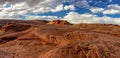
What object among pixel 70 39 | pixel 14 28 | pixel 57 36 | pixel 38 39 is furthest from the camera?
pixel 14 28

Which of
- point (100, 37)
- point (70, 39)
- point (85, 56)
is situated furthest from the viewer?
point (70, 39)

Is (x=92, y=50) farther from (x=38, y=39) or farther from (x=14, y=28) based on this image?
(x=14, y=28)

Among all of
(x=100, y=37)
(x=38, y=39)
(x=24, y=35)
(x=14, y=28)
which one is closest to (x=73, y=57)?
(x=100, y=37)

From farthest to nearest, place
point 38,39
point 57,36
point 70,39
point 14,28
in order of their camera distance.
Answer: point 14,28
point 38,39
point 57,36
point 70,39

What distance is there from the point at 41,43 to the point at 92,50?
818 centimetres

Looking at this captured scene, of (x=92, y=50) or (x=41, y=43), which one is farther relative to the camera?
(x=41, y=43)

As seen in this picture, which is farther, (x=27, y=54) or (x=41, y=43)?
(x=41, y=43)

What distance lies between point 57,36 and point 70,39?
6.14ft

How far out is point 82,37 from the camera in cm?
2084

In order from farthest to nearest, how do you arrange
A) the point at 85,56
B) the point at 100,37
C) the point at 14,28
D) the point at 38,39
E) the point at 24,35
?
1. the point at 14,28
2. the point at 24,35
3. the point at 38,39
4. the point at 100,37
5. the point at 85,56

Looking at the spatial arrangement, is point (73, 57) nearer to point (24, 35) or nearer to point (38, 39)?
point (38, 39)

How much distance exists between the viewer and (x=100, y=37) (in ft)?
64.7

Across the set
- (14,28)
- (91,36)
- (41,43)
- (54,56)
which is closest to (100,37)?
(91,36)

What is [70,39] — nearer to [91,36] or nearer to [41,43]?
[91,36]
